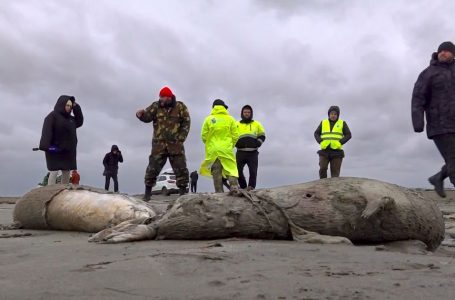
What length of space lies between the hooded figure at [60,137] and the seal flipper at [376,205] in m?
5.56

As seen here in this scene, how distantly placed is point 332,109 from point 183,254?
806 cm

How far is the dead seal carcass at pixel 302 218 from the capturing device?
4.14m

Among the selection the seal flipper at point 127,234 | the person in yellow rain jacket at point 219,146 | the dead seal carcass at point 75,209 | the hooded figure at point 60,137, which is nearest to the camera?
the seal flipper at point 127,234

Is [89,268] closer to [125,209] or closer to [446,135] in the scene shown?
[125,209]

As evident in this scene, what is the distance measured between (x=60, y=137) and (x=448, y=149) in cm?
557

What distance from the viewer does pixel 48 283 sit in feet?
8.20

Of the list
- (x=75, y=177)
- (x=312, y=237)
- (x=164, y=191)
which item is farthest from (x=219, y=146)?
(x=164, y=191)

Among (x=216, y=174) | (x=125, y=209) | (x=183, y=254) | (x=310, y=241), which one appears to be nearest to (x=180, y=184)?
(x=216, y=174)

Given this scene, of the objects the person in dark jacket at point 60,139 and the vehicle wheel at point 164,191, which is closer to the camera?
the person in dark jacket at point 60,139

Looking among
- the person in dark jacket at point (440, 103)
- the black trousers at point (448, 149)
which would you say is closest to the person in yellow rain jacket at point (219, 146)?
the person in dark jacket at point (440, 103)

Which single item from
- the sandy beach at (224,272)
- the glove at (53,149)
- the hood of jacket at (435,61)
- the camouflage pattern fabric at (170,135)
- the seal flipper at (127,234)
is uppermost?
the hood of jacket at (435,61)

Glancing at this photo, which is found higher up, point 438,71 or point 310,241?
point 438,71

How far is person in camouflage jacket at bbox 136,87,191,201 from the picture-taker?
8898mm

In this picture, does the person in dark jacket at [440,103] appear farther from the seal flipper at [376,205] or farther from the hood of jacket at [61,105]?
the hood of jacket at [61,105]
